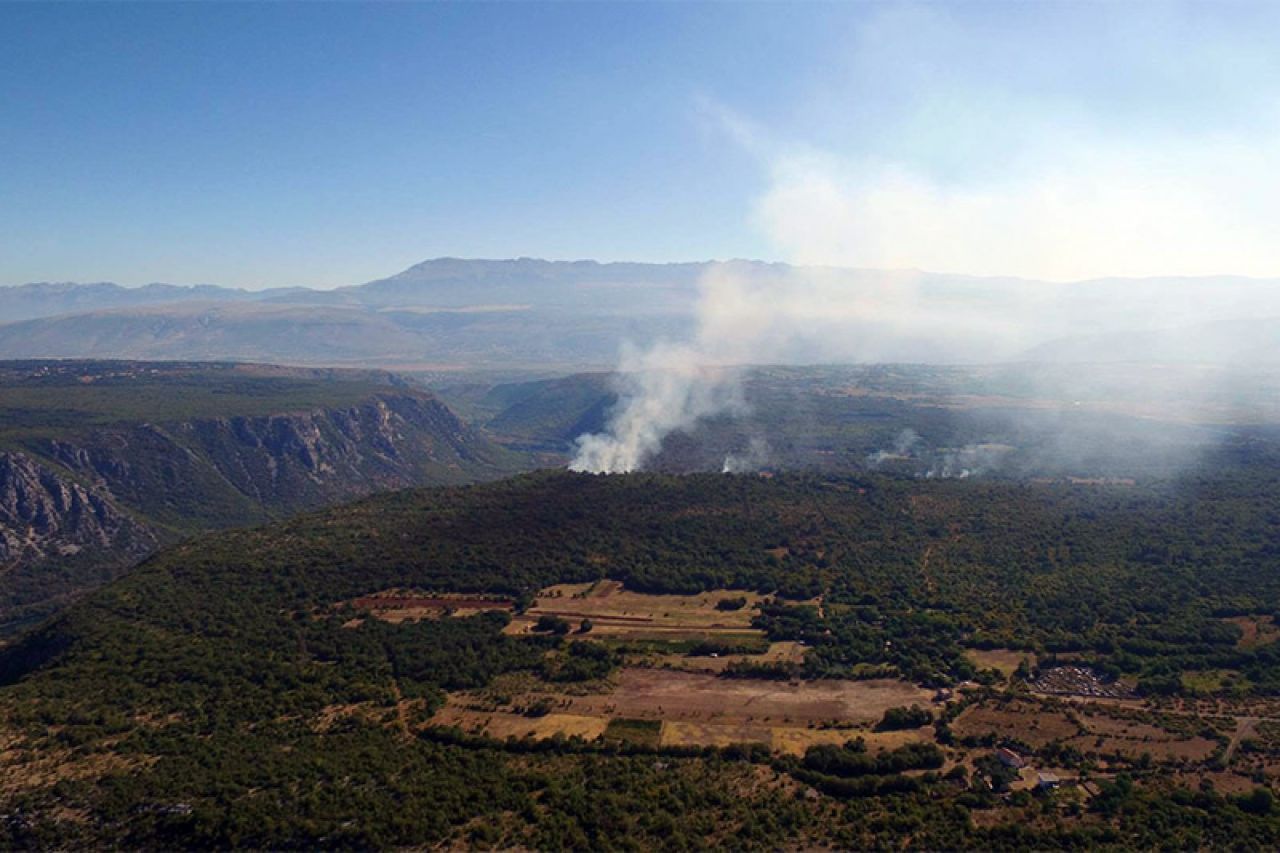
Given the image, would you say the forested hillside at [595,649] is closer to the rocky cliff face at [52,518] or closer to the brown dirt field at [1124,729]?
the brown dirt field at [1124,729]

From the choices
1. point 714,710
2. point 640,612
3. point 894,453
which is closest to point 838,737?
point 714,710

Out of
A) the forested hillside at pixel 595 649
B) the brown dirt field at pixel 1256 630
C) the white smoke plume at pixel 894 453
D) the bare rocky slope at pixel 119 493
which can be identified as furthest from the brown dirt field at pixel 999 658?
the bare rocky slope at pixel 119 493

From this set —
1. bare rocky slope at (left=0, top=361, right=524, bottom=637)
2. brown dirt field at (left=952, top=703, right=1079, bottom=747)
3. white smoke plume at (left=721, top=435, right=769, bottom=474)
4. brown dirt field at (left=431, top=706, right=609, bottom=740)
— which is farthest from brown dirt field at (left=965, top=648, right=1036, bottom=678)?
bare rocky slope at (left=0, top=361, right=524, bottom=637)

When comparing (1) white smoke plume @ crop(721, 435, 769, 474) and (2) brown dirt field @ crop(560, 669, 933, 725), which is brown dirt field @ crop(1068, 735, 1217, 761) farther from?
(1) white smoke plume @ crop(721, 435, 769, 474)

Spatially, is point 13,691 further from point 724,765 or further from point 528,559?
point 724,765

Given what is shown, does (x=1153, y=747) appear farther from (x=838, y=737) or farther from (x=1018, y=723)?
(x=838, y=737)
